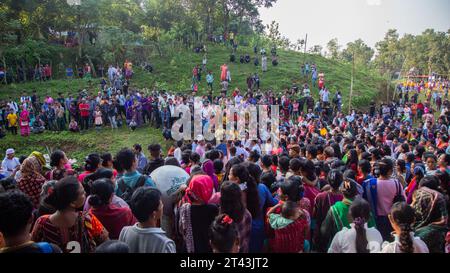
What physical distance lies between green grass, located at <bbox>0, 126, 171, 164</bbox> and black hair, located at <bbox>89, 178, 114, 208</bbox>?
34.2ft

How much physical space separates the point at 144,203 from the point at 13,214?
84cm

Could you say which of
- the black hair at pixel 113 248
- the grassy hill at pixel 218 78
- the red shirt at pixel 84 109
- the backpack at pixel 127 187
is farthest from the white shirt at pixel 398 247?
the grassy hill at pixel 218 78

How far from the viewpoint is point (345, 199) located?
3.46 m

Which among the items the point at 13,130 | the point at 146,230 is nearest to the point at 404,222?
the point at 146,230

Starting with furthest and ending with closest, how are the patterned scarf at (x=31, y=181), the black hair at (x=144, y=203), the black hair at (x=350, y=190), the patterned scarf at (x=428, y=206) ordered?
the patterned scarf at (x=31, y=181), the black hair at (x=350, y=190), the patterned scarf at (x=428, y=206), the black hair at (x=144, y=203)

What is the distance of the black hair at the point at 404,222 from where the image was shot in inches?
101

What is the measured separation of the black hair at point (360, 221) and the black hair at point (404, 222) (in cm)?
27

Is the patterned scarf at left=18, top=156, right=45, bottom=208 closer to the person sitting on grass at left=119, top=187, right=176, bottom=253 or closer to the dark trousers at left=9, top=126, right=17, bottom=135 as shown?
the person sitting on grass at left=119, top=187, right=176, bottom=253

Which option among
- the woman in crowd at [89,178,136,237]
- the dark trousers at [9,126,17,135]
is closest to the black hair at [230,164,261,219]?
the woman in crowd at [89,178,136,237]

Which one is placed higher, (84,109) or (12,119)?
(84,109)

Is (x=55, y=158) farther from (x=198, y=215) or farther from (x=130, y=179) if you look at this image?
(x=198, y=215)

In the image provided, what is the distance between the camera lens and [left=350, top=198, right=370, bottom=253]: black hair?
2863 mm

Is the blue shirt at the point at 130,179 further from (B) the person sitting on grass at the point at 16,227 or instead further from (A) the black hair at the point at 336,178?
(A) the black hair at the point at 336,178

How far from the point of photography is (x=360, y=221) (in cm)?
291
